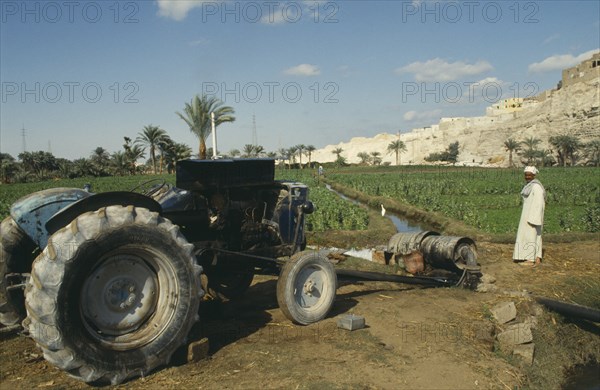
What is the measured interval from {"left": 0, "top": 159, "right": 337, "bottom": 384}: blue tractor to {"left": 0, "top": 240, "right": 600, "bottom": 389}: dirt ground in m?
0.37

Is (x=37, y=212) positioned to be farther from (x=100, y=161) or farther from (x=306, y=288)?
(x=100, y=161)

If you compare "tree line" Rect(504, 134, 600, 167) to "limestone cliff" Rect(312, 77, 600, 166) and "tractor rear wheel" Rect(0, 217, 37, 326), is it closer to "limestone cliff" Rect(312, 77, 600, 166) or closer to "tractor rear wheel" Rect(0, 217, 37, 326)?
"limestone cliff" Rect(312, 77, 600, 166)

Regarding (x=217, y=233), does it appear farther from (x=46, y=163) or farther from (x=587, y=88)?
(x=587, y=88)

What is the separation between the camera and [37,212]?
14.3 feet

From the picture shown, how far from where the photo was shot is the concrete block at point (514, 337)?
5.00 meters

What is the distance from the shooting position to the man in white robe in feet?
30.4

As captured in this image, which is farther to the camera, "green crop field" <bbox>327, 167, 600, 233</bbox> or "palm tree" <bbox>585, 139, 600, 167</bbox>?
"palm tree" <bbox>585, 139, 600, 167</bbox>

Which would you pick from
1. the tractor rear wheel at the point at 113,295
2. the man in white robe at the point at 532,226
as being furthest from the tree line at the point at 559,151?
the tractor rear wheel at the point at 113,295

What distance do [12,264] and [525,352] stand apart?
5.76 m

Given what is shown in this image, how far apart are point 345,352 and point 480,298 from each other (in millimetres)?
3393

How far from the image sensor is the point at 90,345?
3518 mm

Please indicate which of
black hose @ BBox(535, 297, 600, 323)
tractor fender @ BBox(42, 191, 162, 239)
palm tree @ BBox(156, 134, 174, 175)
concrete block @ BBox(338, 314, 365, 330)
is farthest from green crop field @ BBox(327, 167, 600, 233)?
palm tree @ BBox(156, 134, 174, 175)

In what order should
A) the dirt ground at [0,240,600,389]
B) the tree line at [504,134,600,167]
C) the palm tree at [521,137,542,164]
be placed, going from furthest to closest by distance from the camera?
the palm tree at [521,137,542,164] < the tree line at [504,134,600,167] < the dirt ground at [0,240,600,389]

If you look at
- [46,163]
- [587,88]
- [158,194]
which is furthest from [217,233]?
[587,88]
